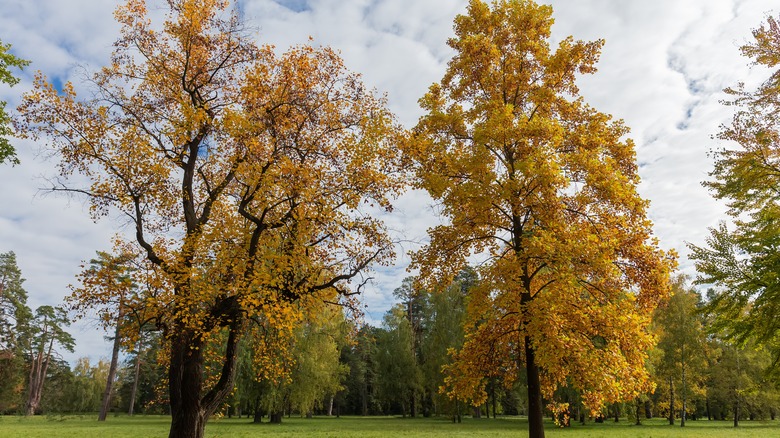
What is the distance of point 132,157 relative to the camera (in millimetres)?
9977

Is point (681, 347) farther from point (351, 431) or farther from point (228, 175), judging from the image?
point (228, 175)

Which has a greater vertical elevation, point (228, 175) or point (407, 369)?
point (228, 175)

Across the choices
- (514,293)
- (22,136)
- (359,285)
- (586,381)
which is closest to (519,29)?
(514,293)

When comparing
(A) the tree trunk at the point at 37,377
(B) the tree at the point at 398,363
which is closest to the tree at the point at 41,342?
(A) the tree trunk at the point at 37,377

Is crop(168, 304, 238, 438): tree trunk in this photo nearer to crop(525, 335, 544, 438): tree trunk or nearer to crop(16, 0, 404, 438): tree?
crop(16, 0, 404, 438): tree

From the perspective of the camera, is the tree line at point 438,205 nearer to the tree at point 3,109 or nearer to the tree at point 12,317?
the tree at point 3,109

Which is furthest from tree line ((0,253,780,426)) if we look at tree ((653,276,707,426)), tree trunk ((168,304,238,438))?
tree trunk ((168,304,238,438))

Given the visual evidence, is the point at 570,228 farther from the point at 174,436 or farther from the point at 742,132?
the point at 174,436

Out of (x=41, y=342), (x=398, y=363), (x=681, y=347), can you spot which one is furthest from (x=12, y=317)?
(x=681, y=347)

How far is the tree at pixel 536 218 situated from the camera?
9344mm

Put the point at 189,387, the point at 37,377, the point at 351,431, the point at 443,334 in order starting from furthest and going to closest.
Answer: the point at 37,377 → the point at 443,334 → the point at 351,431 → the point at 189,387

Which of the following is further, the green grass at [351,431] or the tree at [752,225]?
the green grass at [351,431]

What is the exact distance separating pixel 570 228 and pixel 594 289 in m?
1.94

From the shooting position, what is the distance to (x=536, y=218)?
1050cm
